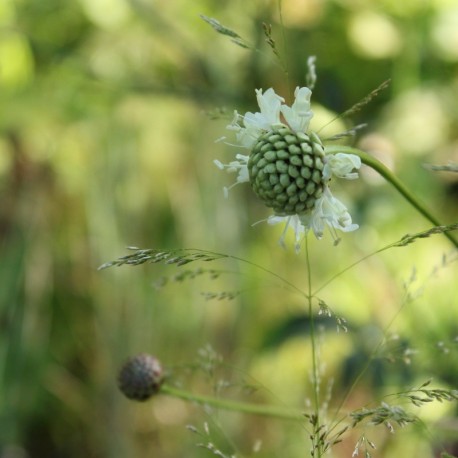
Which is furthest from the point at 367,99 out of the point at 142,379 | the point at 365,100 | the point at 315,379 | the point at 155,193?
the point at 155,193

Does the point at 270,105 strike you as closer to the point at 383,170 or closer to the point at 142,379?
the point at 383,170

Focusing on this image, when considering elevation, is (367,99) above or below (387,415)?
above

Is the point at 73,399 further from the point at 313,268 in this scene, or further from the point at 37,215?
the point at 313,268

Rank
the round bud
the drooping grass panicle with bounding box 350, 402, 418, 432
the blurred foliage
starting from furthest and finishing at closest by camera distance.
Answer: the blurred foliage, the round bud, the drooping grass panicle with bounding box 350, 402, 418, 432

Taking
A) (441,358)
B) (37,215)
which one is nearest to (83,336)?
(37,215)

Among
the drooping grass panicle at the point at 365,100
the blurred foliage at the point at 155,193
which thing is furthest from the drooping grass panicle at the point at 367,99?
the blurred foliage at the point at 155,193

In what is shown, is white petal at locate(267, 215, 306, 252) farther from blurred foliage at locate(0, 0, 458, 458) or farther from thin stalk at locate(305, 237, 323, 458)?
blurred foliage at locate(0, 0, 458, 458)

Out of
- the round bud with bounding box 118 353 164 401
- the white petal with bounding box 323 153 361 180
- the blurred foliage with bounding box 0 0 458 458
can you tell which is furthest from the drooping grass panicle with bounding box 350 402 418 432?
the blurred foliage with bounding box 0 0 458 458
